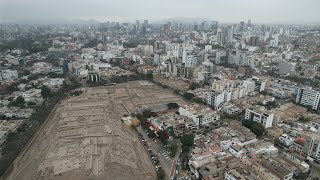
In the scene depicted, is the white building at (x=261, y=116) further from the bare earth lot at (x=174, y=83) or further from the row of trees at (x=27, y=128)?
the row of trees at (x=27, y=128)

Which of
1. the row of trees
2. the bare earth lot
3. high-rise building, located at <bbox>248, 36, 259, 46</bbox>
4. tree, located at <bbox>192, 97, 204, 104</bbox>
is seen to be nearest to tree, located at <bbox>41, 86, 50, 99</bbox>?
the row of trees

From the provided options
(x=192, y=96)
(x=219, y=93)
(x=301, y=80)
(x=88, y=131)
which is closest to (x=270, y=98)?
(x=219, y=93)

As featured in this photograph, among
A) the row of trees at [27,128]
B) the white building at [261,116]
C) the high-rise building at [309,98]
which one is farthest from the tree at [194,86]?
the row of trees at [27,128]

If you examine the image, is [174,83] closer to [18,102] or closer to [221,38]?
[18,102]

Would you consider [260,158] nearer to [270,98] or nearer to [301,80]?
[270,98]

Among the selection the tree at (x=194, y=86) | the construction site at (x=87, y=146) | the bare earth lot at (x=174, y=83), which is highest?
the tree at (x=194, y=86)
